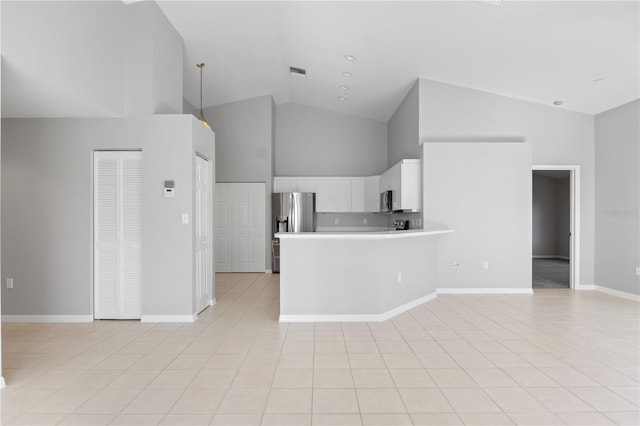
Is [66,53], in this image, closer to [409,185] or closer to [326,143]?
[409,185]

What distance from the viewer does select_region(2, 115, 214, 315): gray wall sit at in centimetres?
450

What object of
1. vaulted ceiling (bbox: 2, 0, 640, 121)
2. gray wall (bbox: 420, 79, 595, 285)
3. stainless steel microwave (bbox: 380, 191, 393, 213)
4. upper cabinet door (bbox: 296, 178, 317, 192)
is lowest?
stainless steel microwave (bbox: 380, 191, 393, 213)

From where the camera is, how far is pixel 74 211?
14.8 ft

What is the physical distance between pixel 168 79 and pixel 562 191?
11.4 meters

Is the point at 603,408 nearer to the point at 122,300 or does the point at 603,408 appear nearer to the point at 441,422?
the point at 441,422

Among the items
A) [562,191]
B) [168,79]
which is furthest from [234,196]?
[562,191]

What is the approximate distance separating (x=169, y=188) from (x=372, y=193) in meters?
5.11

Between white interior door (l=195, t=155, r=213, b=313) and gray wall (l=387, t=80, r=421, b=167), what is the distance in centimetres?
351

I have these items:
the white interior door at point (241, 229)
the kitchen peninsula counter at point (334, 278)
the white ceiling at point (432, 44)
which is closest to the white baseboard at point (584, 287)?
the white ceiling at point (432, 44)

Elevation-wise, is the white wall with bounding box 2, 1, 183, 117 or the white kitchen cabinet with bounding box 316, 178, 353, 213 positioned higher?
the white wall with bounding box 2, 1, 183, 117

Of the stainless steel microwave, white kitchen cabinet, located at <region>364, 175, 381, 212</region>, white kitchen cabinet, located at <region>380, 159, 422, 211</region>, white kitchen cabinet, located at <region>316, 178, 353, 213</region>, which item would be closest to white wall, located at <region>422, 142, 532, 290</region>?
white kitchen cabinet, located at <region>380, 159, 422, 211</region>

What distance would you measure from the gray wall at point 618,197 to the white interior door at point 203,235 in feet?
20.4

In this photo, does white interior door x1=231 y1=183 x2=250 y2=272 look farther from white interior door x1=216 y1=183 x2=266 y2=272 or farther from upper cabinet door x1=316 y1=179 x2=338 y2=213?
upper cabinet door x1=316 y1=179 x2=338 y2=213

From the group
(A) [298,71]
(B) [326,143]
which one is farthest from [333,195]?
(A) [298,71]
